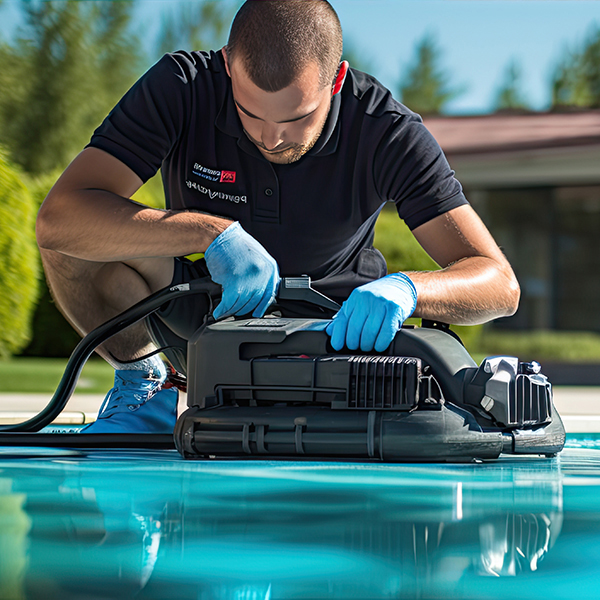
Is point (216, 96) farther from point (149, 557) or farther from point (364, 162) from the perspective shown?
point (149, 557)

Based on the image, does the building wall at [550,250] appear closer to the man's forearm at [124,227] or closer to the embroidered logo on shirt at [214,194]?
the embroidered logo on shirt at [214,194]

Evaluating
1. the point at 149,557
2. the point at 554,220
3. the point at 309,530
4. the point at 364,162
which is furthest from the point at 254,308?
the point at 554,220

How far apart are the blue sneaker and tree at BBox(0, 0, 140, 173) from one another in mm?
15566

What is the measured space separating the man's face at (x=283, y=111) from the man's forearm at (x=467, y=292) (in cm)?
51

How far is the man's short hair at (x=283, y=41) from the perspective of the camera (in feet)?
6.61

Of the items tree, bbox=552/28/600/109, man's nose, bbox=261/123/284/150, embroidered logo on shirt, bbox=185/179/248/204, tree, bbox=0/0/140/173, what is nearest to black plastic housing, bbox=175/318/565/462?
man's nose, bbox=261/123/284/150

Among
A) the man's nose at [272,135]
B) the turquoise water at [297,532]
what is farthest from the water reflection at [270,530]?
the man's nose at [272,135]

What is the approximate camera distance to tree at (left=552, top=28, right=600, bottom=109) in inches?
1046

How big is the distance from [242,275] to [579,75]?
1097 inches

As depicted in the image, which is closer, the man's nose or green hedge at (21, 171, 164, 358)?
the man's nose

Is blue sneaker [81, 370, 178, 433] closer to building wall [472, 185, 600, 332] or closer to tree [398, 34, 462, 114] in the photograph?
building wall [472, 185, 600, 332]

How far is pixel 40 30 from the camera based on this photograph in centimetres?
1772

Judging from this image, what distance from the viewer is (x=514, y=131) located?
31.8ft

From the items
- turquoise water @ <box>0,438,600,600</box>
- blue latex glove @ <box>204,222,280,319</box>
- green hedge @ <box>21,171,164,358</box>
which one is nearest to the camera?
turquoise water @ <box>0,438,600,600</box>
